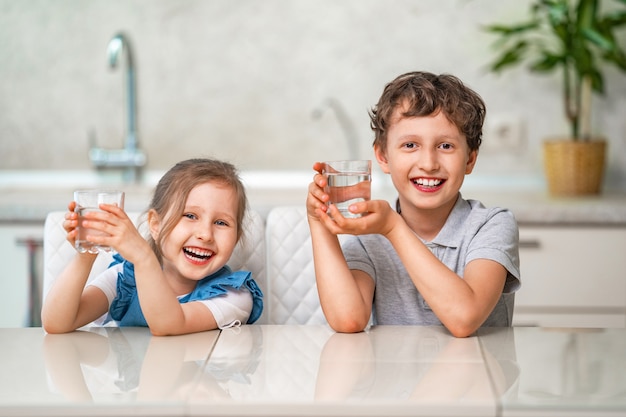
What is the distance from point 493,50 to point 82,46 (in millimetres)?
1418

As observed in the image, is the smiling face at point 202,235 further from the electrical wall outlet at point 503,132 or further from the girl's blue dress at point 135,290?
the electrical wall outlet at point 503,132

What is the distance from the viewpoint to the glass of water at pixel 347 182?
1.24 meters

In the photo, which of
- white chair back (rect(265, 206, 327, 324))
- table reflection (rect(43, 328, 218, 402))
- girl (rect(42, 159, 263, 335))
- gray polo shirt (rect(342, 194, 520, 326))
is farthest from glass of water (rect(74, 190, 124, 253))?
white chair back (rect(265, 206, 327, 324))

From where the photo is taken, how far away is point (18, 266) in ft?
7.73

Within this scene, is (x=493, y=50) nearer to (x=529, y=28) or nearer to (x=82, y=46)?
(x=529, y=28)

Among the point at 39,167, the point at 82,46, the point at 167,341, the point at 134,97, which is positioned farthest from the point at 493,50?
the point at 167,341

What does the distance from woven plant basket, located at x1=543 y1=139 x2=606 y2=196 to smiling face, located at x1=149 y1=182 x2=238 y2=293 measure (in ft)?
4.94

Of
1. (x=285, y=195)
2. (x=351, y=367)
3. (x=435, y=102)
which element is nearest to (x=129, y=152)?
(x=285, y=195)

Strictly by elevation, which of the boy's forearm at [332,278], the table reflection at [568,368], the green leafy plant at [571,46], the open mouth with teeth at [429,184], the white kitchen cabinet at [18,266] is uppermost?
the green leafy plant at [571,46]

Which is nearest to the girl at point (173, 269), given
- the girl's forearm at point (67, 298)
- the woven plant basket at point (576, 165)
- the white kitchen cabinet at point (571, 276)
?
the girl's forearm at point (67, 298)

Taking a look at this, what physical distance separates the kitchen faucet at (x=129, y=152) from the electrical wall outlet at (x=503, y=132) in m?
1.19

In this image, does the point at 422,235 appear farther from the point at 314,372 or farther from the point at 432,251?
the point at 314,372

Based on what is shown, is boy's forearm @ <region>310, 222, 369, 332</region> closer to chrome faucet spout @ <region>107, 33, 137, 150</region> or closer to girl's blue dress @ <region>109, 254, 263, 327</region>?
girl's blue dress @ <region>109, 254, 263, 327</region>

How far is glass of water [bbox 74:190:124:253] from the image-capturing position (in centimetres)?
123
